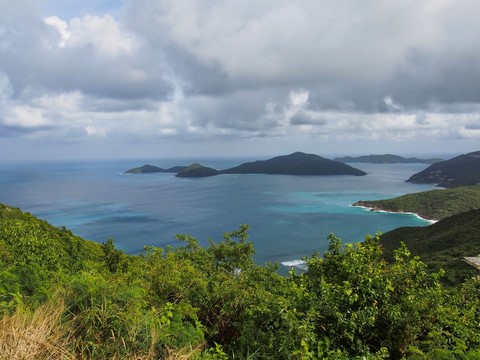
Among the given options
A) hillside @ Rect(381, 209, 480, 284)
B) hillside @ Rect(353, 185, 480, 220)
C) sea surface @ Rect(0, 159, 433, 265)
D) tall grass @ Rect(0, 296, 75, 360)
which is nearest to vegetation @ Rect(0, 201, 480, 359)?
tall grass @ Rect(0, 296, 75, 360)

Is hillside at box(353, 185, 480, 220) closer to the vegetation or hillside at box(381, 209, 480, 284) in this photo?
hillside at box(381, 209, 480, 284)

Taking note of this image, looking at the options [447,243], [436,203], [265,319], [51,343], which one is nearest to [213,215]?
[447,243]

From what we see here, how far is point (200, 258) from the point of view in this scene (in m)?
23.0

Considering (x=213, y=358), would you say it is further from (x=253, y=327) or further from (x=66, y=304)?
(x=66, y=304)

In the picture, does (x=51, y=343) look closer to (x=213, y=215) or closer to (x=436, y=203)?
(x=213, y=215)

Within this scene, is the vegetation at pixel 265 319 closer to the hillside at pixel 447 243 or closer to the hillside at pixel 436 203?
the hillside at pixel 447 243

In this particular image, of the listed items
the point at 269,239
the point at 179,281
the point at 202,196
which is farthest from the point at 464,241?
the point at 202,196

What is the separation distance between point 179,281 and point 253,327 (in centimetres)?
573

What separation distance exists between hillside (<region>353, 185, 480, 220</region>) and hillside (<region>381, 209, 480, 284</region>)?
162 feet

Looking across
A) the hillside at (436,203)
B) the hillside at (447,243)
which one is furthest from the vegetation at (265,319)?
the hillside at (436,203)

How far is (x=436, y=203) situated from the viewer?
134125 mm

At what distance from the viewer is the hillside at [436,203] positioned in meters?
126

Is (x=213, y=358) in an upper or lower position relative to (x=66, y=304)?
lower

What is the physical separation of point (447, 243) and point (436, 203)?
82785mm
